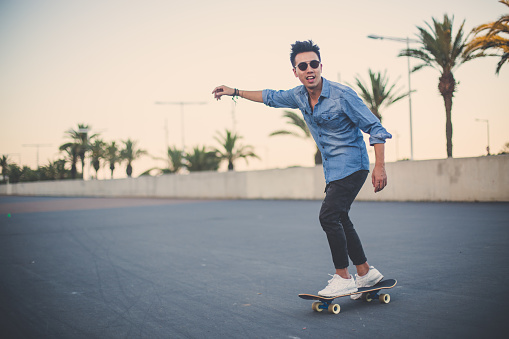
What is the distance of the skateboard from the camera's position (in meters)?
3.73

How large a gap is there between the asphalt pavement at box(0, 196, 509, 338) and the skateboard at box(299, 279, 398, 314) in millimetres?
63

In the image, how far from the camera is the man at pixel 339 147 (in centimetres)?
378

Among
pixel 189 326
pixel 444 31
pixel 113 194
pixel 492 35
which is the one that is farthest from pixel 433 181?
pixel 113 194

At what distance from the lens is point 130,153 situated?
60.5 m

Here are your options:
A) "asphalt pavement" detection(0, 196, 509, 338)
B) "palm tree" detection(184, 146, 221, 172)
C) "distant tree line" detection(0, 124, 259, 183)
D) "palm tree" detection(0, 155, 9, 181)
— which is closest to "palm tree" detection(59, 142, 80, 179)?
"distant tree line" detection(0, 124, 259, 183)

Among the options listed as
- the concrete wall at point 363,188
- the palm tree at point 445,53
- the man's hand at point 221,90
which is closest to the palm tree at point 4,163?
the concrete wall at point 363,188

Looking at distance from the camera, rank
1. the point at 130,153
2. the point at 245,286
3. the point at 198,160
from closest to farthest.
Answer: the point at 245,286 → the point at 198,160 → the point at 130,153

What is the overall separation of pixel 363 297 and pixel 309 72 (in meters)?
1.87

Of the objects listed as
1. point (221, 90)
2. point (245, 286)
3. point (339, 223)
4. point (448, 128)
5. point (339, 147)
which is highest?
point (448, 128)

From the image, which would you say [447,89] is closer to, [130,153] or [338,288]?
[338,288]

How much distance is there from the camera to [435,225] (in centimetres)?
959

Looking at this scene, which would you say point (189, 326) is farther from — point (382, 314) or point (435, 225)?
point (435, 225)

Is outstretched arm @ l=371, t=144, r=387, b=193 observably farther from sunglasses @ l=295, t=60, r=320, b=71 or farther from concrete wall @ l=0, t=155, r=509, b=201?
concrete wall @ l=0, t=155, r=509, b=201

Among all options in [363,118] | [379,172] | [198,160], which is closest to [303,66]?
[363,118]
